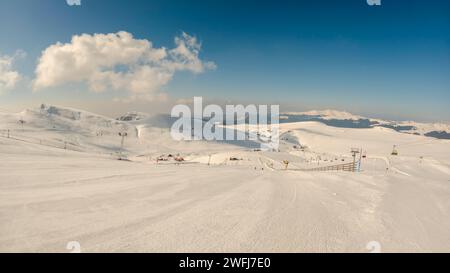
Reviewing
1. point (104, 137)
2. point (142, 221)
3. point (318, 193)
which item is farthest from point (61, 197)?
point (104, 137)

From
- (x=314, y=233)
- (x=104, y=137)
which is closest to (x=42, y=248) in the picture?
(x=314, y=233)

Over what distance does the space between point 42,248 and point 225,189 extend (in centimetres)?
403

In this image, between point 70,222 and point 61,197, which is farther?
point 61,197

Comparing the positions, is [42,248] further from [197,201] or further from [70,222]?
[197,201]

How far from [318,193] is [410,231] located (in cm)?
243

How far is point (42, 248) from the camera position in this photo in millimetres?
3143
